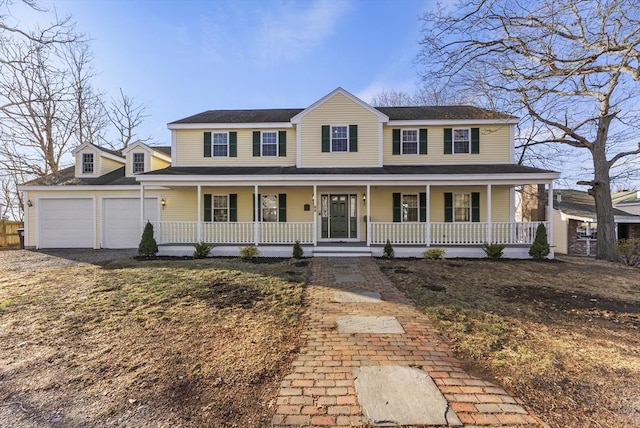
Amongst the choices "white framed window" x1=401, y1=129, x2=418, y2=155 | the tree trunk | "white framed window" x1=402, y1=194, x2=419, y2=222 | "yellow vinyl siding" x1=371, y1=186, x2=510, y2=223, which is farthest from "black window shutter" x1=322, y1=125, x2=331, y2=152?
the tree trunk

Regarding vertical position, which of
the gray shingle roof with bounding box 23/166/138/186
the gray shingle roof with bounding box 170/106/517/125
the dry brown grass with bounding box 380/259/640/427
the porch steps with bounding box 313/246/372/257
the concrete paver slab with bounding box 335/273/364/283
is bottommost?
the dry brown grass with bounding box 380/259/640/427

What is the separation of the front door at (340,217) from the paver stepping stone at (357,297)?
654 cm

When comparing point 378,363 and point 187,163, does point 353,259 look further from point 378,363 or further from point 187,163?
point 187,163

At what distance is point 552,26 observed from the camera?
23.9ft

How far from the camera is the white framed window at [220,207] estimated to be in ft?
42.7

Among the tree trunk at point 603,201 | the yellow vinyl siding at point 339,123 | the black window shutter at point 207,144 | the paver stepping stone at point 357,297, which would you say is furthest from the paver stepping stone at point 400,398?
the tree trunk at point 603,201

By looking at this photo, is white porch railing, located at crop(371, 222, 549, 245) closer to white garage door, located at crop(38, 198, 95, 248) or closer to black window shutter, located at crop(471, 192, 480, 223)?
black window shutter, located at crop(471, 192, 480, 223)

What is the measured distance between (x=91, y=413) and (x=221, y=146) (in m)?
12.0

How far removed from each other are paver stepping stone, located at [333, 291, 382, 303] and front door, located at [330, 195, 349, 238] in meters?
6.54

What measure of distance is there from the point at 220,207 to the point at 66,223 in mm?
7420

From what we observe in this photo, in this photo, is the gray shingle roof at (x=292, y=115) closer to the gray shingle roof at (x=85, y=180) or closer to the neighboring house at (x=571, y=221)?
the gray shingle roof at (x=85, y=180)

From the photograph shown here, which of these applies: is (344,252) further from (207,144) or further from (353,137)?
(207,144)

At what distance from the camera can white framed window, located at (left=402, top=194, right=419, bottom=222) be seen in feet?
41.5

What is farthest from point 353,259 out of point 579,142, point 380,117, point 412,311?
point 579,142
